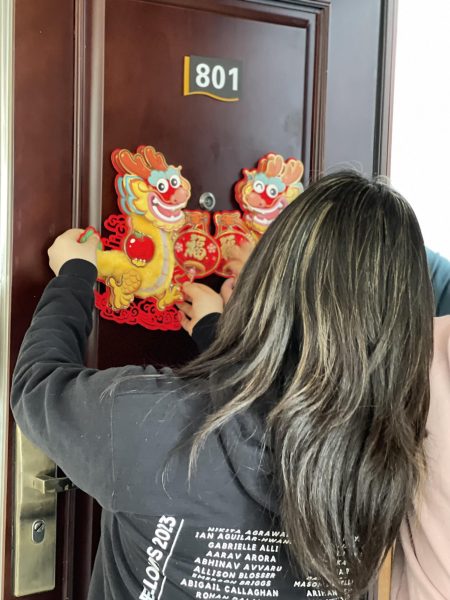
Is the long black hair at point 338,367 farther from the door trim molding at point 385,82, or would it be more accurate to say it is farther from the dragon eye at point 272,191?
the door trim molding at point 385,82

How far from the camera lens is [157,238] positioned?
121 cm

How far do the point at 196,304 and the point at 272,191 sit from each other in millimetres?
244

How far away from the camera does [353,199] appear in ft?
2.94

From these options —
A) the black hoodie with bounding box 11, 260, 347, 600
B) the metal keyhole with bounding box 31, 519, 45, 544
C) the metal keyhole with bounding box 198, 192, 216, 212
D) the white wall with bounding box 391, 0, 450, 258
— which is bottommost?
the metal keyhole with bounding box 31, 519, 45, 544

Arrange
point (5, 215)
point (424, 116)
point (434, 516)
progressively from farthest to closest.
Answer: point (424, 116) → point (5, 215) → point (434, 516)

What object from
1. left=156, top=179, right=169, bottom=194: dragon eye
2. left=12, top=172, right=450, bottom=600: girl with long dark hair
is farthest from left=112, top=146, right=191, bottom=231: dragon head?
left=12, top=172, right=450, bottom=600: girl with long dark hair

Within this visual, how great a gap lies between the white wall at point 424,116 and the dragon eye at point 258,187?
0.35m

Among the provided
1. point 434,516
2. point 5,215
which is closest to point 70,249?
point 5,215

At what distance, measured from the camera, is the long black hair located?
0.84m

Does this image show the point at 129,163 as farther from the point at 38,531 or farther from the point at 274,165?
the point at 38,531

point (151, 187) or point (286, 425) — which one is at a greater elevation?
point (151, 187)

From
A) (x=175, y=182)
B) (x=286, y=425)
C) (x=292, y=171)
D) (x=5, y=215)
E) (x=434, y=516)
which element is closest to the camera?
(x=286, y=425)

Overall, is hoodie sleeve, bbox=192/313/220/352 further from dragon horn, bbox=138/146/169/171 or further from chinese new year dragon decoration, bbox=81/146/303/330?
dragon horn, bbox=138/146/169/171

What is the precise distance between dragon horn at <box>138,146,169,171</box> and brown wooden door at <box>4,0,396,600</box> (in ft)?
0.05
